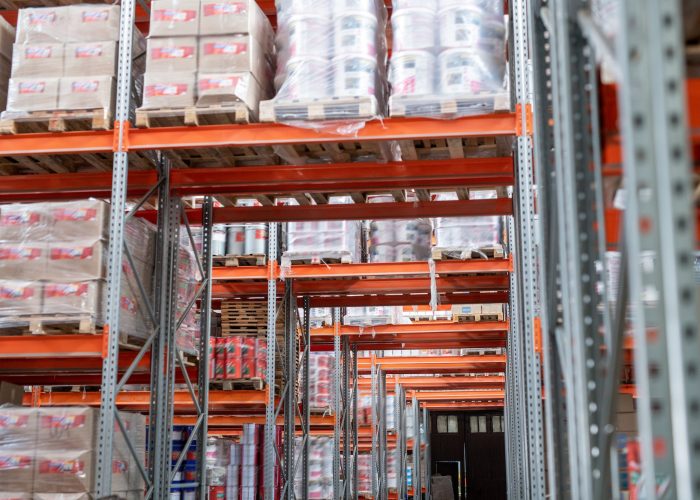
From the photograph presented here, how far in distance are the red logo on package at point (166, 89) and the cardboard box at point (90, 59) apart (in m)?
0.46

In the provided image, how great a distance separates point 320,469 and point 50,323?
35.9 feet

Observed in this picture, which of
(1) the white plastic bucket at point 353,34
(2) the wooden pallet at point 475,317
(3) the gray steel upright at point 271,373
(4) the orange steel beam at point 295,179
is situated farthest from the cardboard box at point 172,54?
(2) the wooden pallet at point 475,317

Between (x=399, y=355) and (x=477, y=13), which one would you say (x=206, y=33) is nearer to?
(x=477, y=13)

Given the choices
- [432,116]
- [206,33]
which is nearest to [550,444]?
[432,116]

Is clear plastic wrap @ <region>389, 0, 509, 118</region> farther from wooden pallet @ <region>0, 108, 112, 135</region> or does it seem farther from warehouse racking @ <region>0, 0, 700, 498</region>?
wooden pallet @ <region>0, 108, 112, 135</region>

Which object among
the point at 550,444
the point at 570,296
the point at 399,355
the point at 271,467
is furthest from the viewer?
the point at 399,355

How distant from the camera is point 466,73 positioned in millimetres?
6863

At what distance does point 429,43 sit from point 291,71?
1.15 metres

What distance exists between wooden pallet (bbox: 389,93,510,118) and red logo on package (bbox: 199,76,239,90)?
4.34 ft

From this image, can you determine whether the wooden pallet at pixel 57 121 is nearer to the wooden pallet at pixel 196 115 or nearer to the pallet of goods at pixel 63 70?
the pallet of goods at pixel 63 70

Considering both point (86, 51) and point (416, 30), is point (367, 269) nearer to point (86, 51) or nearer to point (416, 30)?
point (416, 30)

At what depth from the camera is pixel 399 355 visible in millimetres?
20766

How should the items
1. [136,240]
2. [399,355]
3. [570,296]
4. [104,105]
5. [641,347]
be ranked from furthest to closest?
[399,355] < [136,240] < [104,105] < [570,296] < [641,347]

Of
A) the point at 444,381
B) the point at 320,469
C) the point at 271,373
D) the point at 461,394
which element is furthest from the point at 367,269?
the point at 461,394
